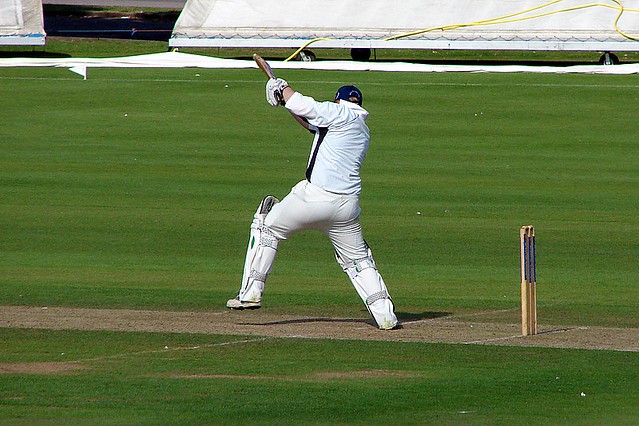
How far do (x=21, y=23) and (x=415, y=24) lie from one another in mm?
10405

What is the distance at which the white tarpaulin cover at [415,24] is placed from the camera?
31891 mm

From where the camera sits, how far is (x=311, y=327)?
36.8 ft

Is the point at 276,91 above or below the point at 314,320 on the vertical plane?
above

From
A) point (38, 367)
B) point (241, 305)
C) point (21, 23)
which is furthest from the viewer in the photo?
point (21, 23)

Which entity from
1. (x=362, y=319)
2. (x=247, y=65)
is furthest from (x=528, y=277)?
(x=247, y=65)

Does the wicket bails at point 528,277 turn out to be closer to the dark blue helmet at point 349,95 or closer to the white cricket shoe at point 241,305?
the dark blue helmet at point 349,95

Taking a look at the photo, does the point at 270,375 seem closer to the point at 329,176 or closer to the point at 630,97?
the point at 329,176

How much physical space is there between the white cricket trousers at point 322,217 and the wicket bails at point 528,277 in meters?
1.43

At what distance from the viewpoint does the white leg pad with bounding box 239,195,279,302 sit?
11.0 m

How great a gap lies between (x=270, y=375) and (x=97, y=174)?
12.6 m

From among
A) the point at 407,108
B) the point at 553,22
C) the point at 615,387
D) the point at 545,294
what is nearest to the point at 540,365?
the point at 615,387

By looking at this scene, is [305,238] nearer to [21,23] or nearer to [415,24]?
[415,24]

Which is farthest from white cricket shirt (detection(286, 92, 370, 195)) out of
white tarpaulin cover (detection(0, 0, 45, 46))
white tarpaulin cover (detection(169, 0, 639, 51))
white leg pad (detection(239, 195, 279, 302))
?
white tarpaulin cover (detection(0, 0, 45, 46))

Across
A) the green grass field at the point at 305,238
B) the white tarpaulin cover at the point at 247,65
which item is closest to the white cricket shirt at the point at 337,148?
the green grass field at the point at 305,238
